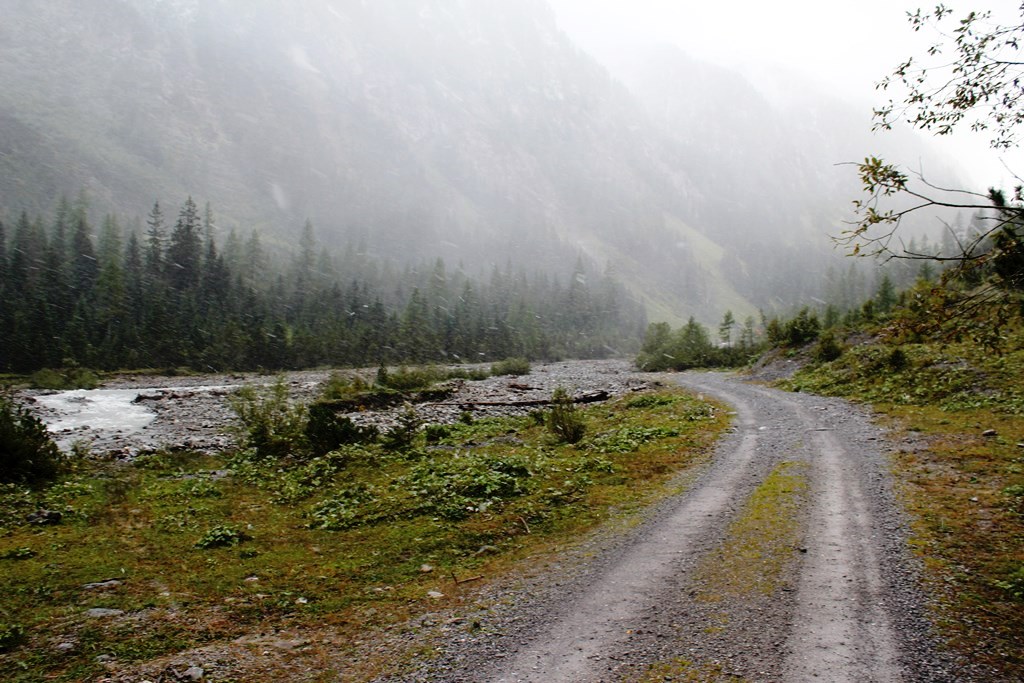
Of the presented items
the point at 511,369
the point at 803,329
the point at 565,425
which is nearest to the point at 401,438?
the point at 565,425

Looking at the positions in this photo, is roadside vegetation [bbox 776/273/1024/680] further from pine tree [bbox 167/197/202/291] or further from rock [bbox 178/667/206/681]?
pine tree [bbox 167/197/202/291]

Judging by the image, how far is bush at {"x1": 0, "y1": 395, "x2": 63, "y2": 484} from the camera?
14.5m

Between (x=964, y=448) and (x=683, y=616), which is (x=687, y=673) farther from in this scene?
(x=964, y=448)

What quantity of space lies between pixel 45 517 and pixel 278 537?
5316mm

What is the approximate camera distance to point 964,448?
52.4 ft

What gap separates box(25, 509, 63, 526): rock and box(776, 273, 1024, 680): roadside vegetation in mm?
16278

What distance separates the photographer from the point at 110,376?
223 feet

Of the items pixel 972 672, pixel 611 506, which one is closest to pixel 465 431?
pixel 611 506

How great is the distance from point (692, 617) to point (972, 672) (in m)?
3.09

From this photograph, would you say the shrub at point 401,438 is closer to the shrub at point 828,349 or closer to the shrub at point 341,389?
the shrub at point 341,389

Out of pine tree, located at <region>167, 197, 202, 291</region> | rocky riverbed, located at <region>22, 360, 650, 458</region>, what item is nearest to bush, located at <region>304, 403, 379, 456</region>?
rocky riverbed, located at <region>22, 360, 650, 458</region>

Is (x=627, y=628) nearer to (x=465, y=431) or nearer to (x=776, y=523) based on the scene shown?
(x=776, y=523)

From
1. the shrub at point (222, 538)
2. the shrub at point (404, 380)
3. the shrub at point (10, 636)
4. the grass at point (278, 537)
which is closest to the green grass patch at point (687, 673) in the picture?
the grass at point (278, 537)

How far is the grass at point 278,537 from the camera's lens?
7.91 meters
